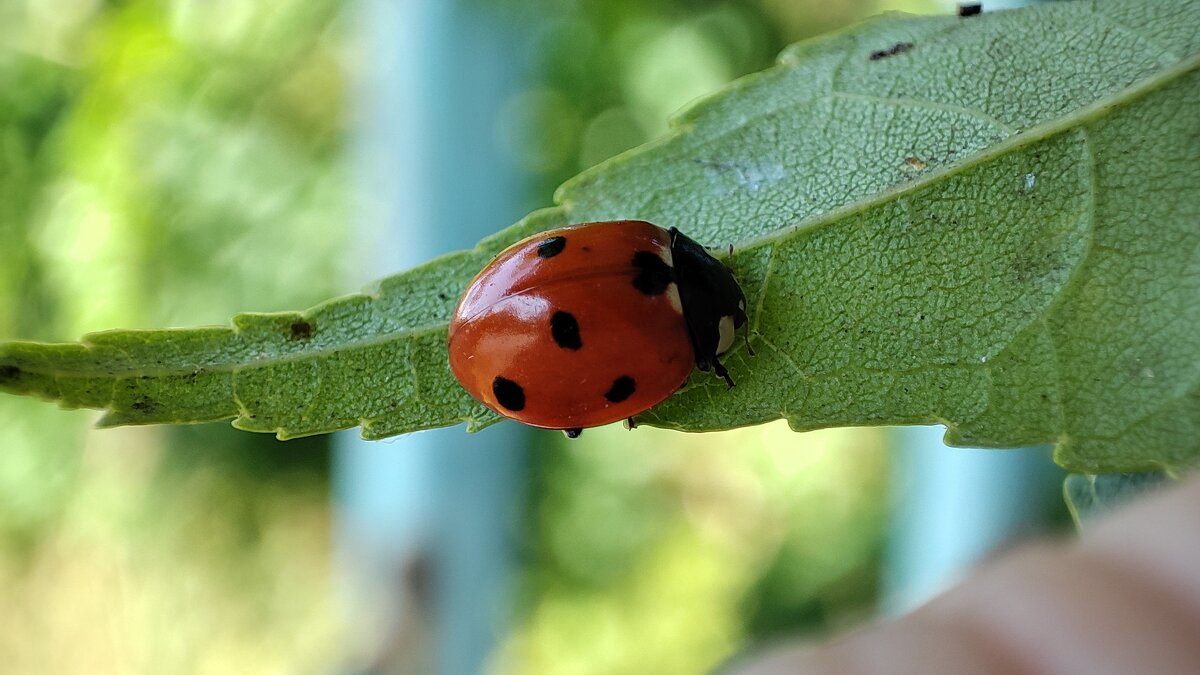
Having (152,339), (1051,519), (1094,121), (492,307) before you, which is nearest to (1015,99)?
(1094,121)

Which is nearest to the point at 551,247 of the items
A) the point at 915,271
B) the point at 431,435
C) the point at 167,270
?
the point at 915,271

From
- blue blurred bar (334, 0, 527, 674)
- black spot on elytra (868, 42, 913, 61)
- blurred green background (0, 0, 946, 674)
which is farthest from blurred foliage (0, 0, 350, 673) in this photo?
black spot on elytra (868, 42, 913, 61)

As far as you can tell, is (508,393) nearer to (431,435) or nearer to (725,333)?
(725,333)

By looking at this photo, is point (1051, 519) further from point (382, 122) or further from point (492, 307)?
point (382, 122)

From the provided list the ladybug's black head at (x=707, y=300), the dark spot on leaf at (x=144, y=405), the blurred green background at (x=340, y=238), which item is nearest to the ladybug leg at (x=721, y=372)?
the ladybug's black head at (x=707, y=300)

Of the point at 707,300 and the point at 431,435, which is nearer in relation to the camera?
the point at 707,300

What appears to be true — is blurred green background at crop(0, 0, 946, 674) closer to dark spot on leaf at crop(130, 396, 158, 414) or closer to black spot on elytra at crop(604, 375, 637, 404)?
black spot on elytra at crop(604, 375, 637, 404)
